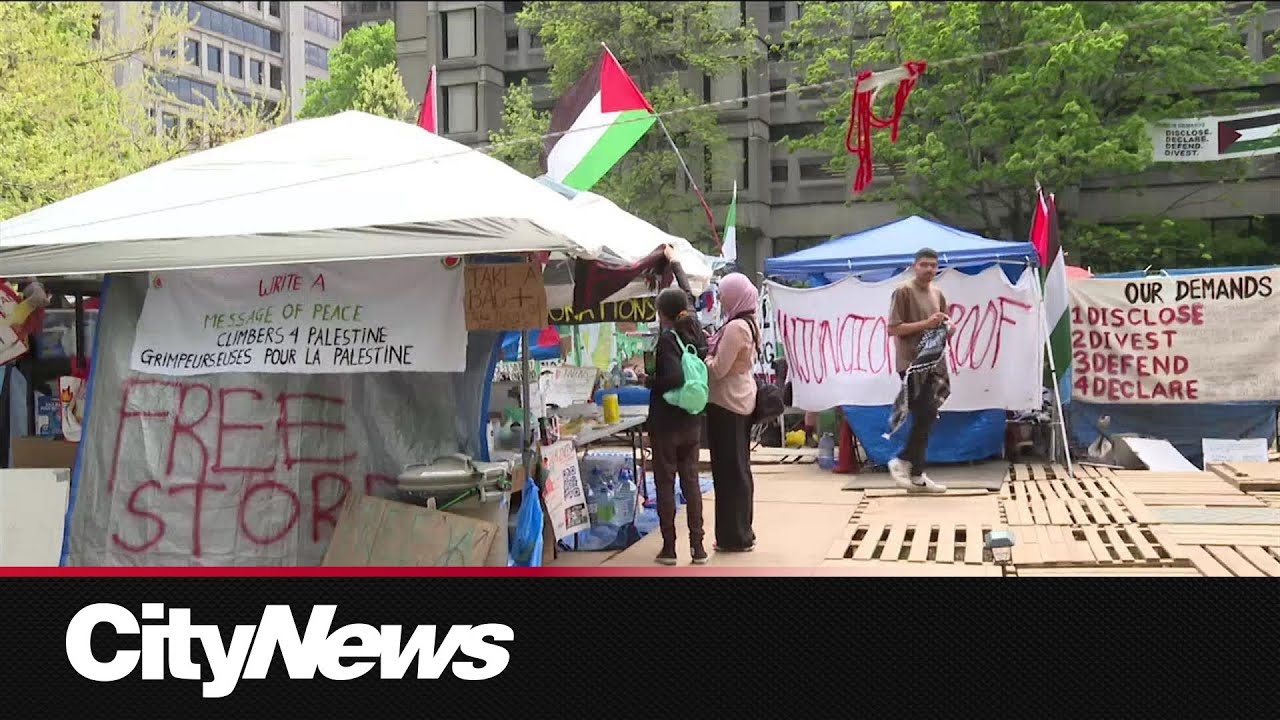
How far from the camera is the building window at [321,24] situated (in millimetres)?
64438

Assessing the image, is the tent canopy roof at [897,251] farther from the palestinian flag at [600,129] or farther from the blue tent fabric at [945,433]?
the palestinian flag at [600,129]

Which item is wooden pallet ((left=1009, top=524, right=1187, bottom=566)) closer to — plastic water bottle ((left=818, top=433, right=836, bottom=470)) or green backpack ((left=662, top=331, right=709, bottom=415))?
green backpack ((left=662, top=331, right=709, bottom=415))

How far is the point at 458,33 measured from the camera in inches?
1431

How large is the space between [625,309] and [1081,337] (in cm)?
459

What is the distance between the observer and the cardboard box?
228 inches

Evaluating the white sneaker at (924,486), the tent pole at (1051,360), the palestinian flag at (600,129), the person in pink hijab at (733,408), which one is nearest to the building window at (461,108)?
the tent pole at (1051,360)

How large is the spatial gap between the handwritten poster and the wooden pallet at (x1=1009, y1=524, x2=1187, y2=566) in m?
2.54

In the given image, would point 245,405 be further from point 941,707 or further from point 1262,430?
point 1262,430

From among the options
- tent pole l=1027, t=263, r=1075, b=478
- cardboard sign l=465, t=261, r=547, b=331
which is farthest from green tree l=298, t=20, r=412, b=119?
cardboard sign l=465, t=261, r=547, b=331

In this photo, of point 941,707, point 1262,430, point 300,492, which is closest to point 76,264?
point 300,492

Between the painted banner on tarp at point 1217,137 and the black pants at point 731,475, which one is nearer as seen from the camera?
the black pants at point 731,475

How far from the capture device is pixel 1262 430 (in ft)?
32.0

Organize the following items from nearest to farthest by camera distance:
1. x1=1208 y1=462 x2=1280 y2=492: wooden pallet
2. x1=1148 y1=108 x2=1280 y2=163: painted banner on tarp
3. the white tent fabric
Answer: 1. the white tent fabric
2. x1=1208 y1=462 x2=1280 y2=492: wooden pallet
3. x1=1148 y1=108 x2=1280 y2=163: painted banner on tarp

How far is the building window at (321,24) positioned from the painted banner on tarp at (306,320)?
64.1 m
